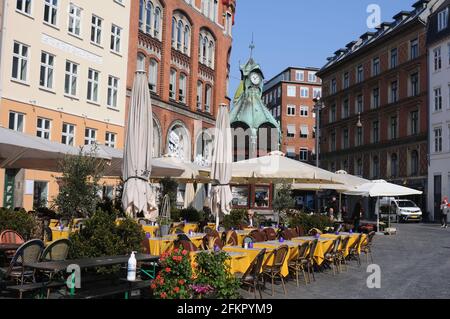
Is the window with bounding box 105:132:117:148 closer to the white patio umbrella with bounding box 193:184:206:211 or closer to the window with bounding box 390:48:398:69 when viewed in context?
the white patio umbrella with bounding box 193:184:206:211

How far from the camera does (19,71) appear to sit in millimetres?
24500

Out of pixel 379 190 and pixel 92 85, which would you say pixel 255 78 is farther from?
pixel 379 190

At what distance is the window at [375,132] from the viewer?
53875 mm

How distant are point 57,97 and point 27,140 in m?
14.7

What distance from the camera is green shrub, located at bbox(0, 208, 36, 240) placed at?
435 inches

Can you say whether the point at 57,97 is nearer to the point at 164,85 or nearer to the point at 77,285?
the point at 164,85

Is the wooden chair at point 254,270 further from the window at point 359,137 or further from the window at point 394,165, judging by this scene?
the window at point 359,137

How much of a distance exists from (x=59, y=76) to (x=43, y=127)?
2.77 metres

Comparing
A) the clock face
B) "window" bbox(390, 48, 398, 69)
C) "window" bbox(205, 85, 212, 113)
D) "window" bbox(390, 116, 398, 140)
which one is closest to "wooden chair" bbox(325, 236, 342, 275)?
"window" bbox(205, 85, 212, 113)

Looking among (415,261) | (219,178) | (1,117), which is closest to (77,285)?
(219,178)

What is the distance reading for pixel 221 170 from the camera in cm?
1692

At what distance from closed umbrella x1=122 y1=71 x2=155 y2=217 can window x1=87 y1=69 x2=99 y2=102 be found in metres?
16.9

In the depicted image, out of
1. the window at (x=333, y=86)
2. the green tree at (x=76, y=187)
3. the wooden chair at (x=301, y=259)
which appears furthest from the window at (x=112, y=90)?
the window at (x=333, y=86)

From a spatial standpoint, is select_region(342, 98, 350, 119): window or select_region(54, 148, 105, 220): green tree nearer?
select_region(54, 148, 105, 220): green tree
